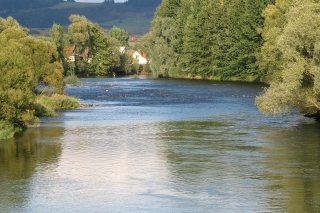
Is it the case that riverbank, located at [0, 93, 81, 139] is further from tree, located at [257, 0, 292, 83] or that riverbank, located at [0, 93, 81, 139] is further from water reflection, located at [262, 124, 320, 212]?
tree, located at [257, 0, 292, 83]

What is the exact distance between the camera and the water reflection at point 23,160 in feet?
101

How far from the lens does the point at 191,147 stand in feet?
141

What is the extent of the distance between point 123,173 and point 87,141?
1089 cm

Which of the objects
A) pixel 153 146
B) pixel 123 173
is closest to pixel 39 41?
pixel 153 146

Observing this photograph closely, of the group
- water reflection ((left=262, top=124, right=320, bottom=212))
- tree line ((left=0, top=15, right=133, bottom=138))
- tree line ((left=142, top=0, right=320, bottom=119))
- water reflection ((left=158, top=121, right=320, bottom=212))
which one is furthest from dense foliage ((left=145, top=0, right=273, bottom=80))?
water reflection ((left=262, top=124, right=320, bottom=212))

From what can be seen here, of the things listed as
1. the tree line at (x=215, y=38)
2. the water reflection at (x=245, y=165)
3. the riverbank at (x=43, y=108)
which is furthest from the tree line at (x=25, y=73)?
the tree line at (x=215, y=38)

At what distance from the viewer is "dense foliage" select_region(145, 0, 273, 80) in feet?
357

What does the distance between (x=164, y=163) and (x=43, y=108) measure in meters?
24.9

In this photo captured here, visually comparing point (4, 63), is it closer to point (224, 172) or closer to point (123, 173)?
point (123, 173)

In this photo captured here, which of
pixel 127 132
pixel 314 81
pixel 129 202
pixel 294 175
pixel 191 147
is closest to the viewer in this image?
pixel 129 202

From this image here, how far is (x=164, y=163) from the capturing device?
38156 mm

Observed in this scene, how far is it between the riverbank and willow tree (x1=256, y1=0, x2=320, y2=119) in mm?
16792

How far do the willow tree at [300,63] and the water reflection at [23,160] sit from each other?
596 inches

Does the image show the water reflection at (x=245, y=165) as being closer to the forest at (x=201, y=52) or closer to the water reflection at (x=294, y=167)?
the water reflection at (x=294, y=167)
